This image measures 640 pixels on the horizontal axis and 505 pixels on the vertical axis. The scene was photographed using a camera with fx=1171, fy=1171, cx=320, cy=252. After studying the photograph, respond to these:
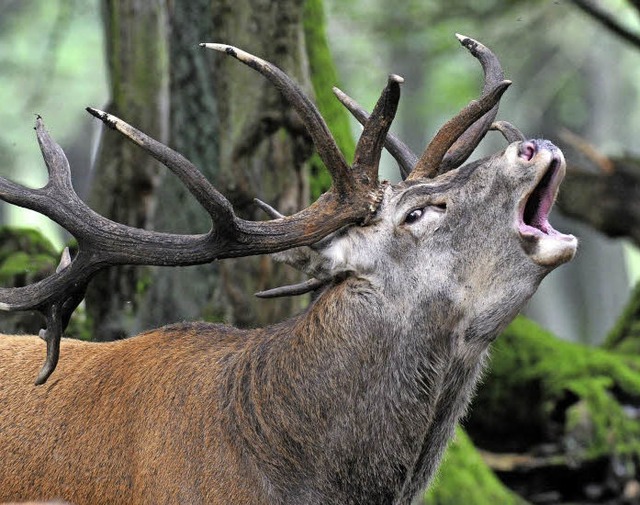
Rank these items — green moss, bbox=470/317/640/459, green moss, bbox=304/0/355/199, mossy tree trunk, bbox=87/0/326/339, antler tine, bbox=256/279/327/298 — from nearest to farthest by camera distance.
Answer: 1. antler tine, bbox=256/279/327/298
2. mossy tree trunk, bbox=87/0/326/339
3. green moss, bbox=304/0/355/199
4. green moss, bbox=470/317/640/459

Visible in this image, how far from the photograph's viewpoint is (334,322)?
529 centimetres

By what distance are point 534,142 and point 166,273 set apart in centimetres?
387

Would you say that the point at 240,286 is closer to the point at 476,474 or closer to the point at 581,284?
the point at 476,474

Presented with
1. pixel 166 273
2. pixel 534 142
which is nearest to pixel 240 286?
pixel 166 273

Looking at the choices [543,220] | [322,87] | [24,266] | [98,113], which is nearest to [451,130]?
[543,220]

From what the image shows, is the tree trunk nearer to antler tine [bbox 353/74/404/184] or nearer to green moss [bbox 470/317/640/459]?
green moss [bbox 470/317/640/459]

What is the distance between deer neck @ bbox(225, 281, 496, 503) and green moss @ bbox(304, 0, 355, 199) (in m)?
3.15

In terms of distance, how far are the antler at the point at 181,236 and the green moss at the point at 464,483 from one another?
306cm

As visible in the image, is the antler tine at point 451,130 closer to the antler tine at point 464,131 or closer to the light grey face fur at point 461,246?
the antler tine at point 464,131

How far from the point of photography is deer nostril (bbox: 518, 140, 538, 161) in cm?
514

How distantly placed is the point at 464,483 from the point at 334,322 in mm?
3198

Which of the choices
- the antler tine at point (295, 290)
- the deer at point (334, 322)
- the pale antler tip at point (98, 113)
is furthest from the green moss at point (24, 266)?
the pale antler tip at point (98, 113)

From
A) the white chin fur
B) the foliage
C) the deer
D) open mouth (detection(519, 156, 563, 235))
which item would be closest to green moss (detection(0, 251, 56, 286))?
the foliage

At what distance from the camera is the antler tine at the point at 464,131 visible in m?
5.38
